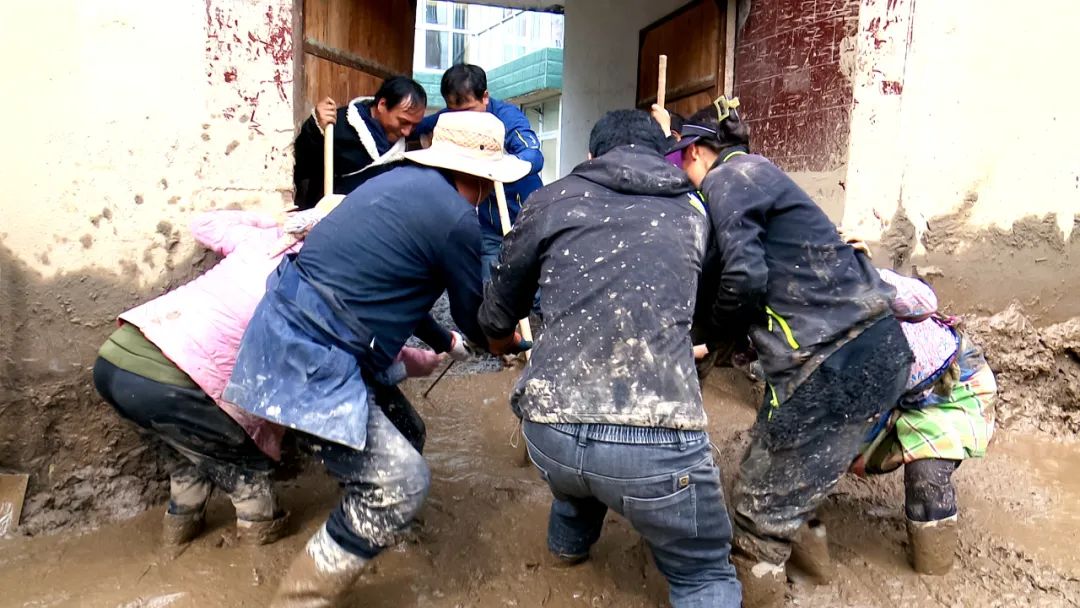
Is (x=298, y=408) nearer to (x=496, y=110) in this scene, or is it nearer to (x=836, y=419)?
(x=836, y=419)

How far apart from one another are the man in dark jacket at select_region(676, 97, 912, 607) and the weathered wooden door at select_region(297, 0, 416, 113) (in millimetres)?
Answer: 1948

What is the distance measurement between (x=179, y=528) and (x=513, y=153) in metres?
2.52

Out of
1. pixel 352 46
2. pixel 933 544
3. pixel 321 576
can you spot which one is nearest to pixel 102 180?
pixel 352 46

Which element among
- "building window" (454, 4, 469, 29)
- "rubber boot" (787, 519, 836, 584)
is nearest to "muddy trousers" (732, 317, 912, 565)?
"rubber boot" (787, 519, 836, 584)

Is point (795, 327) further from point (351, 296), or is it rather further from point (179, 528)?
point (179, 528)

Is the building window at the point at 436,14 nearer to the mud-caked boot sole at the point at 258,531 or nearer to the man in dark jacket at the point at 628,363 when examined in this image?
Answer: the mud-caked boot sole at the point at 258,531

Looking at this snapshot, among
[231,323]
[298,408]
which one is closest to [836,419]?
Result: [298,408]

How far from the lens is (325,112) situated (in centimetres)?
340

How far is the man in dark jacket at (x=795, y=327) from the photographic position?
2129 mm

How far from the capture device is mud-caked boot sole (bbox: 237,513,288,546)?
8.39ft

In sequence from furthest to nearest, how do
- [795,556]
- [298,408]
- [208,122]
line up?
[208,122], [795,556], [298,408]

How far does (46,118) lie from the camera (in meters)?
2.62

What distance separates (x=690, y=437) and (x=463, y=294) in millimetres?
761

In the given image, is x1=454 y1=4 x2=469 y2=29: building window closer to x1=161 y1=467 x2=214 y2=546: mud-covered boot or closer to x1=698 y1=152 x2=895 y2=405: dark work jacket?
x1=161 y1=467 x2=214 y2=546: mud-covered boot
